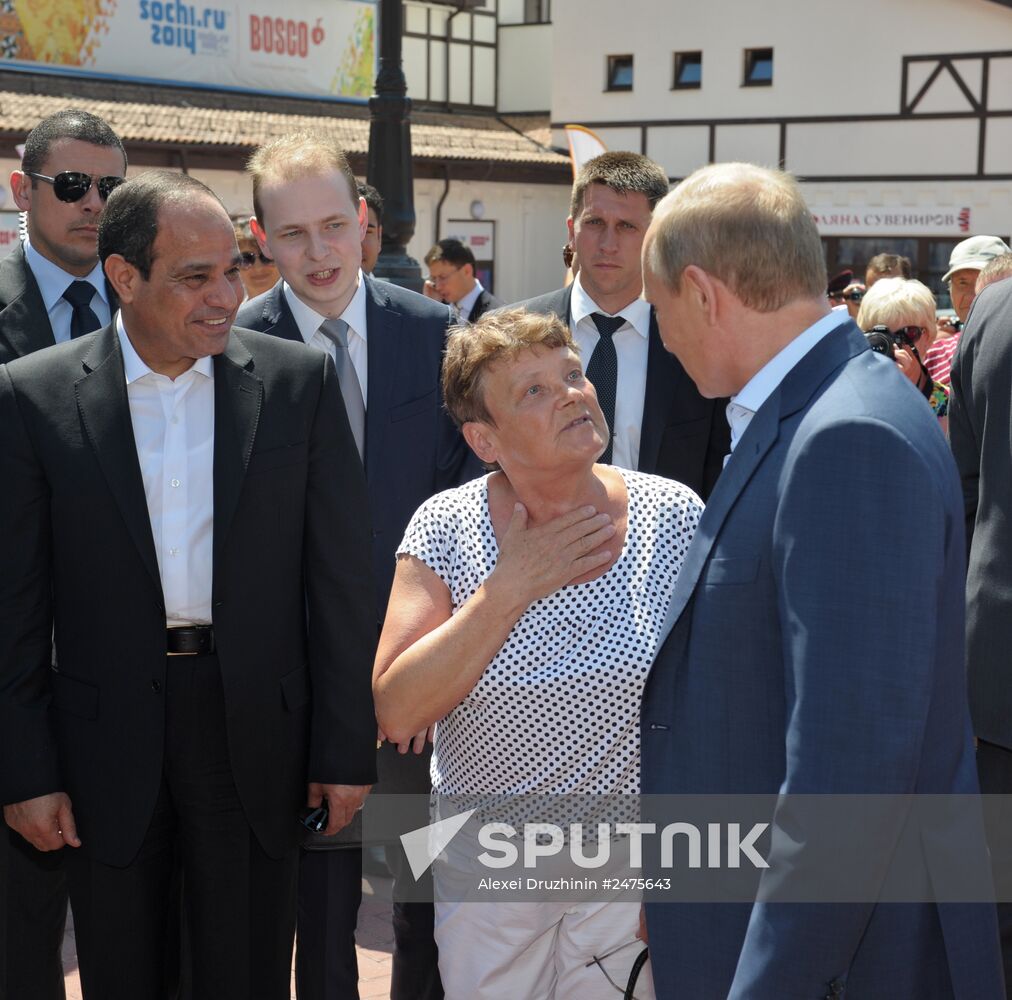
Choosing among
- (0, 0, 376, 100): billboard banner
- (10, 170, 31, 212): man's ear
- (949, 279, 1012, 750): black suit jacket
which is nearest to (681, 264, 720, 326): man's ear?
(949, 279, 1012, 750): black suit jacket

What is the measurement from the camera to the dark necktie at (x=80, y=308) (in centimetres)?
392

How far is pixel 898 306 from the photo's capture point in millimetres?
6516

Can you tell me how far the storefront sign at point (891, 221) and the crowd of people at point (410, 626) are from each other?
77.3 feet

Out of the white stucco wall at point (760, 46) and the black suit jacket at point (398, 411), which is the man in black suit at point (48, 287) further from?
the white stucco wall at point (760, 46)

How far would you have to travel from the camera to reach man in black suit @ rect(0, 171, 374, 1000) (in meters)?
3.00

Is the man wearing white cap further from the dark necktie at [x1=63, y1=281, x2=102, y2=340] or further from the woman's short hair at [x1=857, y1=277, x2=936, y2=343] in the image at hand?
the dark necktie at [x1=63, y1=281, x2=102, y2=340]

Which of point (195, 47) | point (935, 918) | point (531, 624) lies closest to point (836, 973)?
point (935, 918)

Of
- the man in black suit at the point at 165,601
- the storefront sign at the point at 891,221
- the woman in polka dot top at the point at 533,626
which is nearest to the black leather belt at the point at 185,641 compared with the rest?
the man in black suit at the point at 165,601

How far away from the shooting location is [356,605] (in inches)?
127

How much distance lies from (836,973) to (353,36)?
26741 millimetres

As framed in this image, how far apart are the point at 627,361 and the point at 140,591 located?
5.62 feet

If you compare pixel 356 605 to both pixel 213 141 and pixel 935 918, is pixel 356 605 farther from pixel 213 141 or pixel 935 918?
pixel 213 141

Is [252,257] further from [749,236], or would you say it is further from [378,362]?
[749,236]

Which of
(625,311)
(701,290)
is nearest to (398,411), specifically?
(625,311)
